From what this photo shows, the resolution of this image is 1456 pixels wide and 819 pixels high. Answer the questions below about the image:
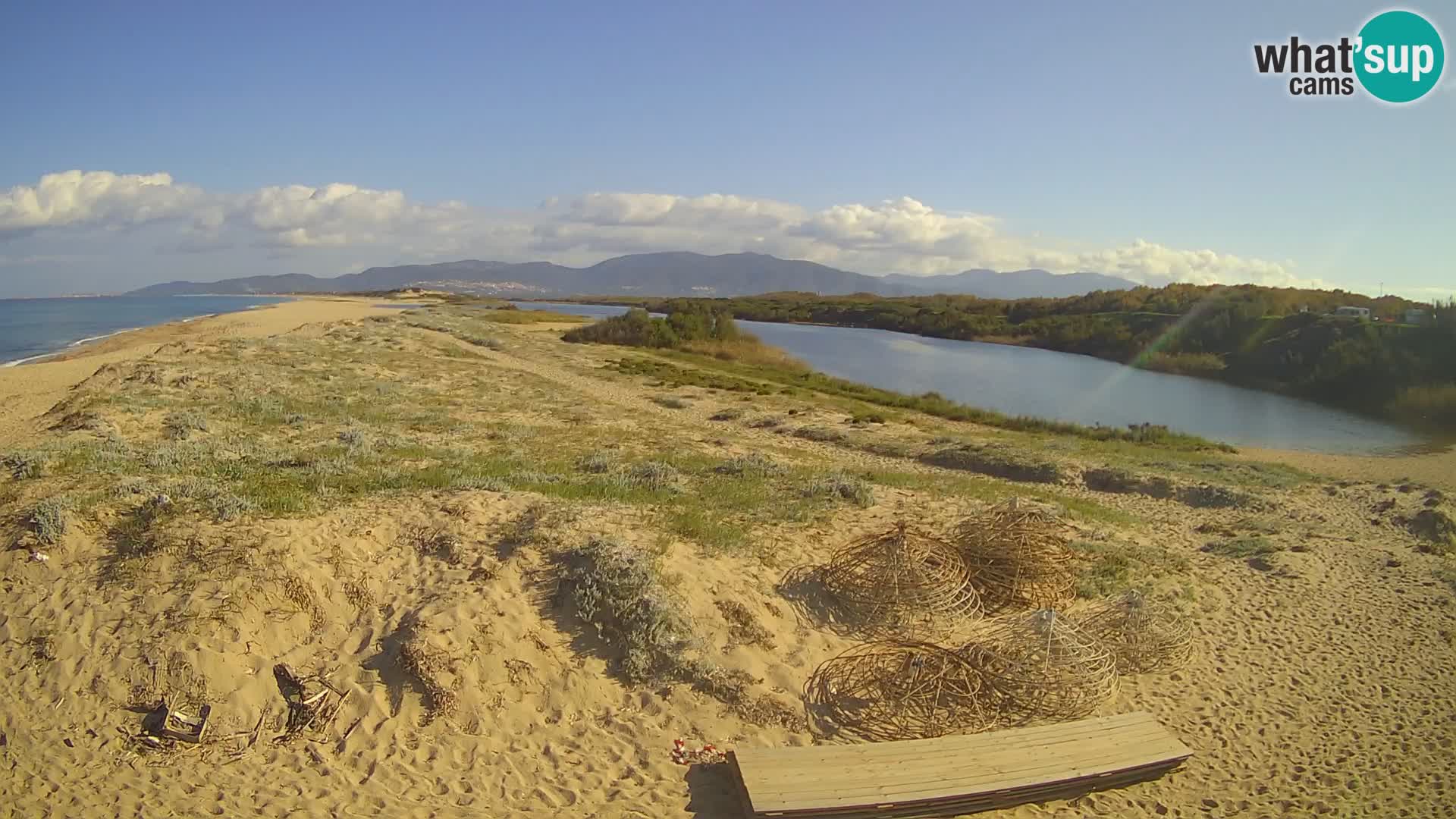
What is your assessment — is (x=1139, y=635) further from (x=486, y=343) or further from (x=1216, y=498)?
(x=486, y=343)

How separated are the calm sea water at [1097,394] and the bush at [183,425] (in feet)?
103

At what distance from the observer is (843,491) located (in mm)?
12922

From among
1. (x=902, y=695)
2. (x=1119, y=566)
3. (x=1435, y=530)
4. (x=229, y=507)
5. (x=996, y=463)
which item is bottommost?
(x=1435, y=530)

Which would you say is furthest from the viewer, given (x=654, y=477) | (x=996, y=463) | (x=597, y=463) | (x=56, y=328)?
(x=56, y=328)

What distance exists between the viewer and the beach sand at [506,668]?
6.02 metres

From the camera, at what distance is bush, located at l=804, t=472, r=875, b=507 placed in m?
12.7

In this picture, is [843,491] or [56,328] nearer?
[843,491]

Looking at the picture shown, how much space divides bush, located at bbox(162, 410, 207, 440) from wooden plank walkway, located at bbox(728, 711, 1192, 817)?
1227 cm

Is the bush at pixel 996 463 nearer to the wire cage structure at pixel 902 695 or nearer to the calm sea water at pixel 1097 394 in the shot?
the wire cage structure at pixel 902 695

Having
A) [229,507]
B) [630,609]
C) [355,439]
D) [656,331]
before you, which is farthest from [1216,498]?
[656,331]

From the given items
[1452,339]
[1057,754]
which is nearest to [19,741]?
[1057,754]

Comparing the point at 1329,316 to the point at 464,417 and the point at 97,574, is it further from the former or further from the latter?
the point at 97,574

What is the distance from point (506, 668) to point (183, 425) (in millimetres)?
10738

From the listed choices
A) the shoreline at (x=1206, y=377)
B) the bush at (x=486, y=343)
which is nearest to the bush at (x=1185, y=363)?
the shoreline at (x=1206, y=377)
